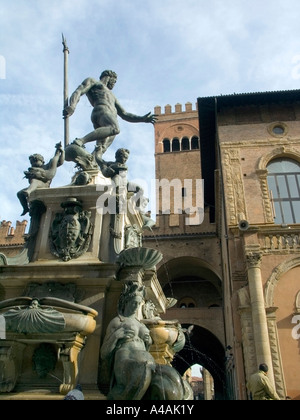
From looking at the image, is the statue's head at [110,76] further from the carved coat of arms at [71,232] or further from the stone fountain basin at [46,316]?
the stone fountain basin at [46,316]

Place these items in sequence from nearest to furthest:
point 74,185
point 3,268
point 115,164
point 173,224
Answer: point 3,268 → point 74,185 → point 115,164 → point 173,224

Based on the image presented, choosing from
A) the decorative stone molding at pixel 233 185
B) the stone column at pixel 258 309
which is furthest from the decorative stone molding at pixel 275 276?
the decorative stone molding at pixel 233 185

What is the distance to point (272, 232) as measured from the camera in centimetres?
1301

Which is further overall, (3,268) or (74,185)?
(74,185)

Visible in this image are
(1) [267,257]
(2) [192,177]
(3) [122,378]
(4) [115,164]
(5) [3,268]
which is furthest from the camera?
(2) [192,177]

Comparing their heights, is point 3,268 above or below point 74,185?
below

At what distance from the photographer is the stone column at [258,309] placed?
35.6ft

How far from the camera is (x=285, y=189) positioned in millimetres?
14922

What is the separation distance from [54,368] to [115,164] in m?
2.65

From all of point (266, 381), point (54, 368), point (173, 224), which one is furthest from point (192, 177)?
point (54, 368)

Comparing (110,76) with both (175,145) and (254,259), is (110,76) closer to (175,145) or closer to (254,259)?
(254,259)

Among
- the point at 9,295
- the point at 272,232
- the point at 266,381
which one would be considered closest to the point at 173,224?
the point at 272,232

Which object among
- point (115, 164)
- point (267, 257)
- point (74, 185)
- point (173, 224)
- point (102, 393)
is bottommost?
point (102, 393)
